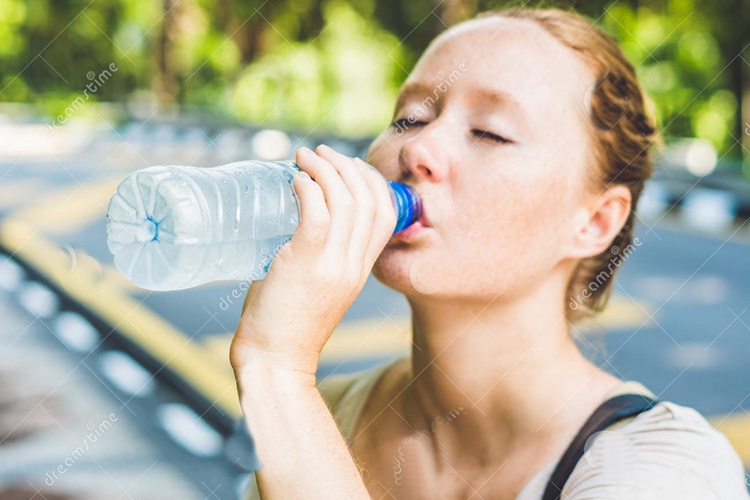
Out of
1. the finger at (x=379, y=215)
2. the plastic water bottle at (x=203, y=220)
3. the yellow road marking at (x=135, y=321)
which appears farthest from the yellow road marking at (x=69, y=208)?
the finger at (x=379, y=215)

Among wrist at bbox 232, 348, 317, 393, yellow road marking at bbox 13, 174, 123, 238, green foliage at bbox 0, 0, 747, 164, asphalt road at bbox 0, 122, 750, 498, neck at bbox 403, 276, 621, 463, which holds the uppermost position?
wrist at bbox 232, 348, 317, 393

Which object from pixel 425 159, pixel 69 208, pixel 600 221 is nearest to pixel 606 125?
pixel 600 221

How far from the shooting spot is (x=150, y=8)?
26.4m

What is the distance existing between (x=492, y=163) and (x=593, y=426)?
46 cm

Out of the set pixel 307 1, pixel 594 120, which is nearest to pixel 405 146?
pixel 594 120

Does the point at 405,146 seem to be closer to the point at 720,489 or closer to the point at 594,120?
the point at 594,120

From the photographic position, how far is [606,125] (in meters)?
1.71

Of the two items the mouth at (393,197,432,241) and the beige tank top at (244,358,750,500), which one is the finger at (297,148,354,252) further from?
the beige tank top at (244,358,750,500)

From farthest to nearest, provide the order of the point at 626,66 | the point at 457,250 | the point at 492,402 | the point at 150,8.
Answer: the point at 150,8, the point at 626,66, the point at 492,402, the point at 457,250

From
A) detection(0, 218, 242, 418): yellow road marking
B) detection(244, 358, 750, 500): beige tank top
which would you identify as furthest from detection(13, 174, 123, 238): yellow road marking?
detection(244, 358, 750, 500): beige tank top

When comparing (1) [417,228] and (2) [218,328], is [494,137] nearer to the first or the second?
(1) [417,228]

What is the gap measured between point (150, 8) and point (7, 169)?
45.8ft

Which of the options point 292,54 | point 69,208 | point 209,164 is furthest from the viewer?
point 292,54

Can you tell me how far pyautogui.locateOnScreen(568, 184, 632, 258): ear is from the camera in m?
1.71
